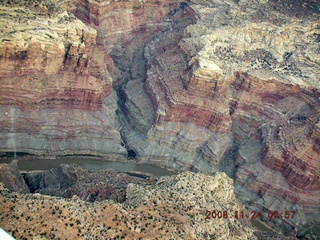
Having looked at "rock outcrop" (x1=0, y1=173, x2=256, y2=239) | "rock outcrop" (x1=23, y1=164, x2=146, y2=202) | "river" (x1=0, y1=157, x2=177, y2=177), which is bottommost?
"river" (x1=0, y1=157, x2=177, y2=177)

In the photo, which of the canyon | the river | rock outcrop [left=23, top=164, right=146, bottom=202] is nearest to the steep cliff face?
the canyon

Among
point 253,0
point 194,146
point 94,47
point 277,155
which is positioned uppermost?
point 253,0

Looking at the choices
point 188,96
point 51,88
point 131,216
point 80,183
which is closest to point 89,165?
point 51,88

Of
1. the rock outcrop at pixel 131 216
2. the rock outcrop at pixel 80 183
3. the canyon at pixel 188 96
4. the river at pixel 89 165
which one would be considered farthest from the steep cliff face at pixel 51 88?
the rock outcrop at pixel 131 216

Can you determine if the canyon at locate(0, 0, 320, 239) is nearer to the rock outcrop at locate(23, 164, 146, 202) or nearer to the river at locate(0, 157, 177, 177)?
the river at locate(0, 157, 177, 177)

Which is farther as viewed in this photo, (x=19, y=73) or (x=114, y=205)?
(x=19, y=73)

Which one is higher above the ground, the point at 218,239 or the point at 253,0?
the point at 253,0

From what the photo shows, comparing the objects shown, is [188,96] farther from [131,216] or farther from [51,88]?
[131,216]

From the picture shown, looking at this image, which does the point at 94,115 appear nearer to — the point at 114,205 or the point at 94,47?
the point at 94,47

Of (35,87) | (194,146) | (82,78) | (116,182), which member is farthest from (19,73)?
(194,146)
